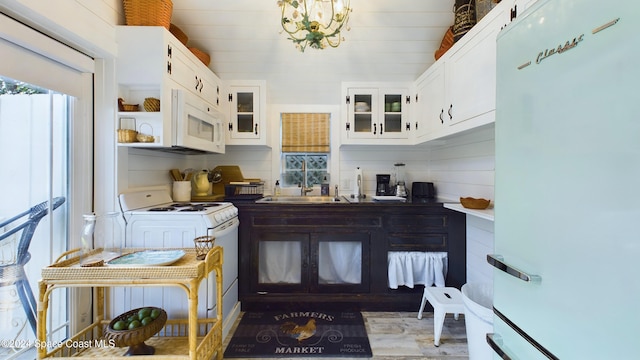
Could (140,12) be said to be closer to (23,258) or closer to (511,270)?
(23,258)

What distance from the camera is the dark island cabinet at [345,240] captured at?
7.25 ft

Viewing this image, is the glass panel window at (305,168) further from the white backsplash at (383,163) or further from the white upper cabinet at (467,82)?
the white upper cabinet at (467,82)

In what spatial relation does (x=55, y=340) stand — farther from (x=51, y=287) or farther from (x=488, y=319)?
(x=488, y=319)

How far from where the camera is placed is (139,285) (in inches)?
50.6

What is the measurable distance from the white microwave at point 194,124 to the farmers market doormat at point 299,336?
1511mm

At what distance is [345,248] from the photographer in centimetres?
228

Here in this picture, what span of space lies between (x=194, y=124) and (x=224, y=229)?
0.87 meters

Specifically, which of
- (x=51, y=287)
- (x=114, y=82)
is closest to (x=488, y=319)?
(x=51, y=287)

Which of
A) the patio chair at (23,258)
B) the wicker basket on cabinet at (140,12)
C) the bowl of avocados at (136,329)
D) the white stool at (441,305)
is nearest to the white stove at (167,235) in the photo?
the bowl of avocados at (136,329)

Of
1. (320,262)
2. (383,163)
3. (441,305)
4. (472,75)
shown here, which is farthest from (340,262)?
(472,75)

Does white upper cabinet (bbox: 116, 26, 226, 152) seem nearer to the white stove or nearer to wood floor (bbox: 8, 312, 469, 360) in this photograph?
the white stove

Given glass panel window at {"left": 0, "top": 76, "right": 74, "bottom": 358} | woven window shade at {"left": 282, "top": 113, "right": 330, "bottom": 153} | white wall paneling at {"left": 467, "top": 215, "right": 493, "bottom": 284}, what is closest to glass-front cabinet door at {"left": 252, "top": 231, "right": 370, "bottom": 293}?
white wall paneling at {"left": 467, "top": 215, "right": 493, "bottom": 284}

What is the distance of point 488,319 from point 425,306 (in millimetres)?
912

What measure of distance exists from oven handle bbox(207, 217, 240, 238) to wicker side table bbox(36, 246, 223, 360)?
0.15 m
